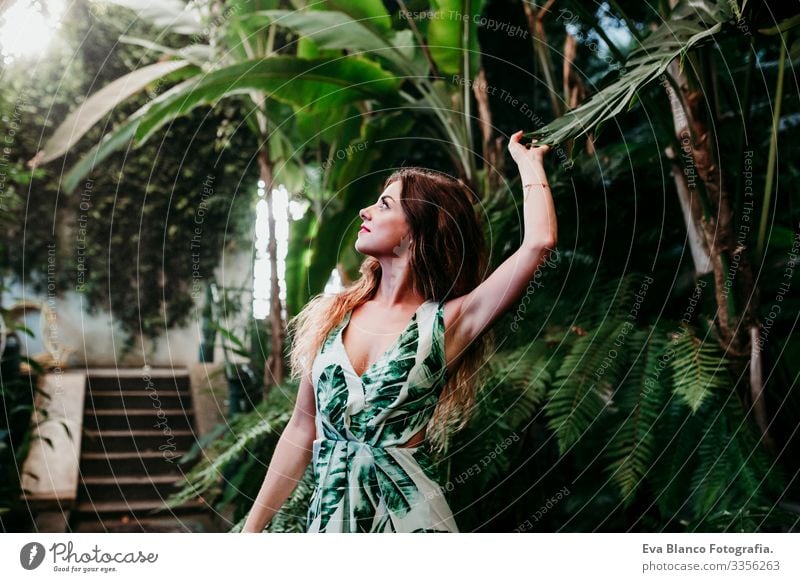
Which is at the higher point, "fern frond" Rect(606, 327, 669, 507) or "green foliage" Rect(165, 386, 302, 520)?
"fern frond" Rect(606, 327, 669, 507)

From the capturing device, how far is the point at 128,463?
156cm

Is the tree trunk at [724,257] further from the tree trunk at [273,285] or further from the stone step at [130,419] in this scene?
the stone step at [130,419]

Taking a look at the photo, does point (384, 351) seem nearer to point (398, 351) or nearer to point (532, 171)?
point (398, 351)

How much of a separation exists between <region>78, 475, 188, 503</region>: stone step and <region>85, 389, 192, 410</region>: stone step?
0.47ft

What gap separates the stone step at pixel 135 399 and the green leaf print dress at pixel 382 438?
733 mm

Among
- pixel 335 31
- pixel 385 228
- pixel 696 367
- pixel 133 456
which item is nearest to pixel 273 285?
pixel 133 456

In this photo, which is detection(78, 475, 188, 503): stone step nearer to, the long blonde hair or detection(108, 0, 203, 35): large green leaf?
the long blonde hair

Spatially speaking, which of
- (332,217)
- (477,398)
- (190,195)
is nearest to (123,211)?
(190,195)

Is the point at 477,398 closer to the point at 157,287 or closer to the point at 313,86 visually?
the point at 313,86

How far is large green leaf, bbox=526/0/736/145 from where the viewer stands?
93cm

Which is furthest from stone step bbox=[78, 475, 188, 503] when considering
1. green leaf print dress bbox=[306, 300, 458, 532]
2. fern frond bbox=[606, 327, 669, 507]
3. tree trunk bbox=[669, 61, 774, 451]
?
tree trunk bbox=[669, 61, 774, 451]

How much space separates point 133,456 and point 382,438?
2.81 ft

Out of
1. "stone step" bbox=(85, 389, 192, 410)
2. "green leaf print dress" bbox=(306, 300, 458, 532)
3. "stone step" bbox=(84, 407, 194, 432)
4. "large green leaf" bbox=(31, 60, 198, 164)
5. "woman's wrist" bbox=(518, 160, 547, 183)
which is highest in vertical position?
"large green leaf" bbox=(31, 60, 198, 164)

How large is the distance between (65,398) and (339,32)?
92cm
